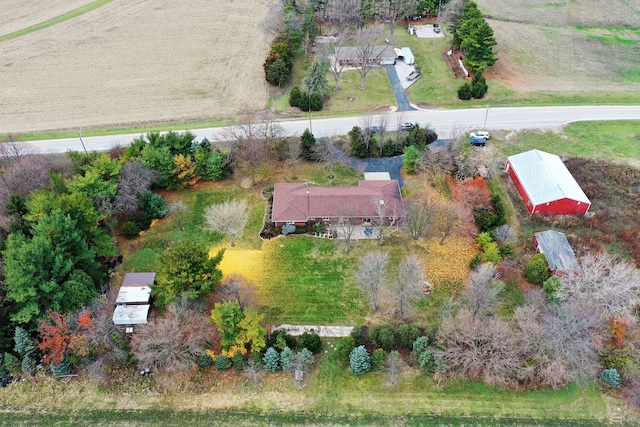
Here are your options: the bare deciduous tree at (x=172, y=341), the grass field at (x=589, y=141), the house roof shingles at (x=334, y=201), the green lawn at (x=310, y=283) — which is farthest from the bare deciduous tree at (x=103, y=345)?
the grass field at (x=589, y=141)

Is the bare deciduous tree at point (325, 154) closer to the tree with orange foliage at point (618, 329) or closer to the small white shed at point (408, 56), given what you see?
the small white shed at point (408, 56)

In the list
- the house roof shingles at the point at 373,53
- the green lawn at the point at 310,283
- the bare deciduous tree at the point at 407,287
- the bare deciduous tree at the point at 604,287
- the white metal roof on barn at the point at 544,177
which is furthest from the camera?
the house roof shingles at the point at 373,53

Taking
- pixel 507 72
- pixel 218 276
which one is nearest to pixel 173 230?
pixel 218 276

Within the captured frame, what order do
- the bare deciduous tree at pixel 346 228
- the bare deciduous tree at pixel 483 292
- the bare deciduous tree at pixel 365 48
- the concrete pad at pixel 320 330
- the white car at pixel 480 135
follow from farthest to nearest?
the bare deciduous tree at pixel 365 48 → the white car at pixel 480 135 → the bare deciduous tree at pixel 346 228 → the concrete pad at pixel 320 330 → the bare deciduous tree at pixel 483 292

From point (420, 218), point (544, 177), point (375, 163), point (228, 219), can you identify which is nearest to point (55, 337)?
point (228, 219)

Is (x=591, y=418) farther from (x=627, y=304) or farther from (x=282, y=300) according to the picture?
(x=282, y=300)

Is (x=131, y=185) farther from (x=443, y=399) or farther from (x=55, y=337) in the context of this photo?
(x=443, y=399)

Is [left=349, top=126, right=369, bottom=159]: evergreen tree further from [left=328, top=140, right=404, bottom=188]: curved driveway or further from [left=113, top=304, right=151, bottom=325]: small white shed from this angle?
[left=113, top=304, right=151, bottom=325]: small white shed
